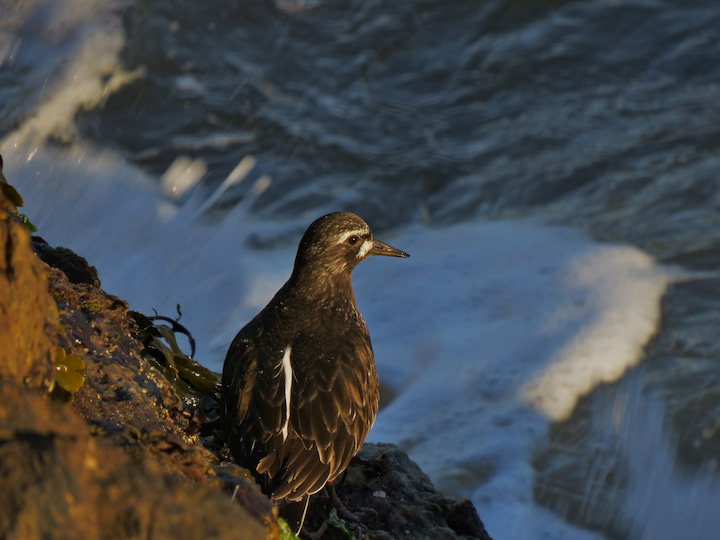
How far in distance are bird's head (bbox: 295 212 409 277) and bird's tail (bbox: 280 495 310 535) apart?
114 centimetres

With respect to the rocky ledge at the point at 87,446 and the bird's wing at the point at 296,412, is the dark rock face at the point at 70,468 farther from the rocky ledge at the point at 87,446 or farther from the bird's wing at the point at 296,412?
the bird's wing at the point at 296,412

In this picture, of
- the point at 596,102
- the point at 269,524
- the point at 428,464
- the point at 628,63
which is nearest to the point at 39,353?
the point at 269,524

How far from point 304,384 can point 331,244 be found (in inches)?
34.1

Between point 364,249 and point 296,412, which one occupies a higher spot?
point 364,249

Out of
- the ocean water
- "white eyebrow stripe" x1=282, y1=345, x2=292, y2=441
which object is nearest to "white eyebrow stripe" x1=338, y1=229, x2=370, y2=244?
"white eyebrow stripe" x1=282, y1=345, x2=292, y2=441

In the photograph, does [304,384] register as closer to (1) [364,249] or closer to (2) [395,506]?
(2) [395,506]

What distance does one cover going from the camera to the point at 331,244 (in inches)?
151

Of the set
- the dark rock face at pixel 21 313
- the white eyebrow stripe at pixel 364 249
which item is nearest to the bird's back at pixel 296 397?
the white eyebrow stripe at pixel 364 249

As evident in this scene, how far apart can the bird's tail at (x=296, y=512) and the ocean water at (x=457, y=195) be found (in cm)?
223

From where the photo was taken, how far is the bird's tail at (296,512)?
2996 mm

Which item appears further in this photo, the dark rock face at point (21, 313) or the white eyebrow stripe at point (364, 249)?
the white eyebrow stripe at point (364, 249)

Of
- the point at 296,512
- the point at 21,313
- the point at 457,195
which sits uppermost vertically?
the point at 21,313

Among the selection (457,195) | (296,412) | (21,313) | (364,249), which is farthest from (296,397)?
(457,195)

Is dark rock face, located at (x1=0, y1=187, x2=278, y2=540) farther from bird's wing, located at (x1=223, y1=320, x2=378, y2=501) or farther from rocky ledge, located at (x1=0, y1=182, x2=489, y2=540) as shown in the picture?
bird's wing, located at (x1=223, y1=320, x2=378, y2=501)
